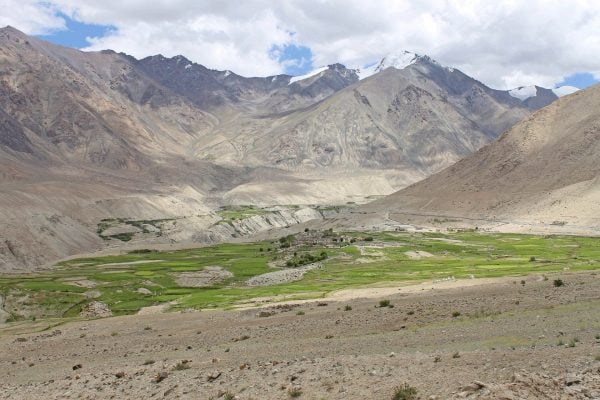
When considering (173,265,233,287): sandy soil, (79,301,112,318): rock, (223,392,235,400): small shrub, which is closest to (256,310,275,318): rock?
(223,392,235,400): small shrub

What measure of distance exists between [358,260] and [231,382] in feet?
251

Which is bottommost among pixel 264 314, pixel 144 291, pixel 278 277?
pixel 144 291

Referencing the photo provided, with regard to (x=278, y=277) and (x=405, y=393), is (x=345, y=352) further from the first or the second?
(x=278, y=277)

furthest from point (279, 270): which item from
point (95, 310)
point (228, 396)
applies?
point (228, 396)

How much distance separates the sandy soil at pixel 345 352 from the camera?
59.5 ft

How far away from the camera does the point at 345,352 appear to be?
25.5m

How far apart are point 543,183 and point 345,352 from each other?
6390 inches

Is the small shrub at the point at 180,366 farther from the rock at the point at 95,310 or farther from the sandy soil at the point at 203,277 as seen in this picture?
the sandy soil at the point at 203,277

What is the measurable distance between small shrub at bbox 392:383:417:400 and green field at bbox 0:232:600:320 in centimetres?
3798

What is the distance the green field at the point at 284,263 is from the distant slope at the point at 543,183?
25518 mm

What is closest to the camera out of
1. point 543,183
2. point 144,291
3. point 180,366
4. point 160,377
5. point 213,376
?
point 213,376

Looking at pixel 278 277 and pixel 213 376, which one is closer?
pixel 213 376

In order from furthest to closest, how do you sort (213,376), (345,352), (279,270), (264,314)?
(279,270), (264,314), (345,352), (213,376)

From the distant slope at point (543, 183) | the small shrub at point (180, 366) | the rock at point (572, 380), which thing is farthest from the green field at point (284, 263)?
the rock at point (572, 380)
